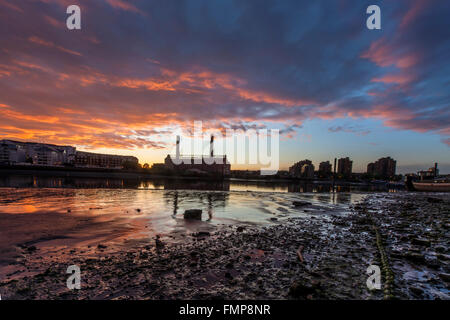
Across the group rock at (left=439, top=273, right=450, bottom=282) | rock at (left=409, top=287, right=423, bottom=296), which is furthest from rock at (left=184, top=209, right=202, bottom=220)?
rock at (left=439, top=273, right=450, bottom=282)

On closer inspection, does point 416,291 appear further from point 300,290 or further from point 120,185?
point 120,185

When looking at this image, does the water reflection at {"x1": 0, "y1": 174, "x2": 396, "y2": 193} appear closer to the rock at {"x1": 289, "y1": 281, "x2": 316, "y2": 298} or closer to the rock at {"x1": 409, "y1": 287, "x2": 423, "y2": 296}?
the rock at {"x1": 289, "y1": 281, "x2": 316, "y2": 298}

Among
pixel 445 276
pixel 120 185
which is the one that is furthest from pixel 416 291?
pixel 120 185

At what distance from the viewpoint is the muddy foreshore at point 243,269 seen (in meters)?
4.61

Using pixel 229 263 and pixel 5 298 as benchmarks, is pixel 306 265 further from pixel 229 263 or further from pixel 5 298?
pixel 5 298

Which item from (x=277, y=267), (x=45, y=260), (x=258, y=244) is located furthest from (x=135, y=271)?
(x=258, y=244)

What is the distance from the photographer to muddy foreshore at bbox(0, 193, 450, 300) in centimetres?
461

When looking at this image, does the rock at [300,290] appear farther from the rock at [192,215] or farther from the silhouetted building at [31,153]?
the silhouetted building at [31,153]

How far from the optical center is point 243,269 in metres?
5.95

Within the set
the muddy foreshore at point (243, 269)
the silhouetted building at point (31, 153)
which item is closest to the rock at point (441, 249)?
the muddy foreshore at point (243, 269)

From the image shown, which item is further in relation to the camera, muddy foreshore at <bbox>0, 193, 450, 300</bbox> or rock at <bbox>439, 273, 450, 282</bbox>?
rock at <bbox>439, 273, 450, 282</bbox>

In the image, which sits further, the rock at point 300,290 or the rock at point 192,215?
the rock at point 192,215

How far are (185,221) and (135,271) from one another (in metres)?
6.87

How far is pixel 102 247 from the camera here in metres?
7.62
